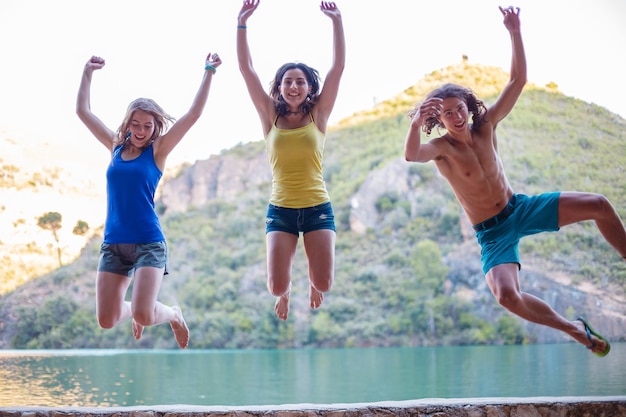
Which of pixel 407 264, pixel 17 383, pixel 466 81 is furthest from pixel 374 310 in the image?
pixel 17 383

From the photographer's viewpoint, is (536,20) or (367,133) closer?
(536,20)

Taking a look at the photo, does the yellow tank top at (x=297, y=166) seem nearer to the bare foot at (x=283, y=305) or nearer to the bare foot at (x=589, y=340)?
the bare foot at (x=283, y=305)

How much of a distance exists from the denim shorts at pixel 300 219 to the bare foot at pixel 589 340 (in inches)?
55.3

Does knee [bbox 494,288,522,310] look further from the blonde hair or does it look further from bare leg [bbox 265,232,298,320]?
the blonde hair

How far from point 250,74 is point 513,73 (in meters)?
1.51

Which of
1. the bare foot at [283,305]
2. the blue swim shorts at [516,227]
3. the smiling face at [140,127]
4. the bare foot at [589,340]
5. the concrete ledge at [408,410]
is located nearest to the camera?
the concrete ledge at [408,410]

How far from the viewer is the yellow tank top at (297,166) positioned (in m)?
3.74

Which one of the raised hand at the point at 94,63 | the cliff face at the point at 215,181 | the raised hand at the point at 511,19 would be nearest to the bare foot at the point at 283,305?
the raised hand at the point at 94,63

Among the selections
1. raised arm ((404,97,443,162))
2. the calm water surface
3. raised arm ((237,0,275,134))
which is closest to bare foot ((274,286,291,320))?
raised arm ((237,0,275,134))

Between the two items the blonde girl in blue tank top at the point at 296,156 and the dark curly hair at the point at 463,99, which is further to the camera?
the dark curly hair at the point at 463,99

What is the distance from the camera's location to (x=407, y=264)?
3256 centimetres

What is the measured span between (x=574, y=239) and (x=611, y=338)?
750 cm

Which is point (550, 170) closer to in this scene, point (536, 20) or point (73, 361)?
point (536, 20)

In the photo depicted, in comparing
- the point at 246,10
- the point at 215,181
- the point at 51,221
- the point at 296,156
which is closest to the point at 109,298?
the point at 296,156
